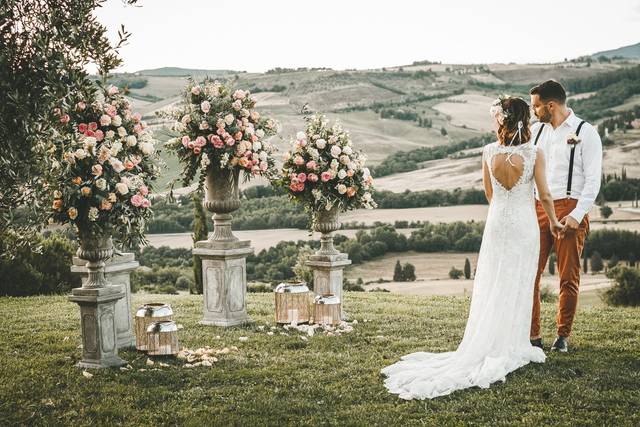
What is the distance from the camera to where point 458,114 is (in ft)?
206

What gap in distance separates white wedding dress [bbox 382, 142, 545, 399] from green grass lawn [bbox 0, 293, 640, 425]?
0.31m

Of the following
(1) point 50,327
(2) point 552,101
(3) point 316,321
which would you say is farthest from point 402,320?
(1) point 50,327

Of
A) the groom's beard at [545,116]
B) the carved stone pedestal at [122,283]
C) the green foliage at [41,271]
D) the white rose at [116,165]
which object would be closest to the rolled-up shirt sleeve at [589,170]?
the groom's beard at [545,116]

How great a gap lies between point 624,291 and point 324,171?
43.1ft

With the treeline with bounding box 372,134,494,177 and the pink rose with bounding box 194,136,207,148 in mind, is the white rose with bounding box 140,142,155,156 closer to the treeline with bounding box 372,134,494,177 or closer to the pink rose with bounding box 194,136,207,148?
the pink rose with bounding box 194,136,207,148

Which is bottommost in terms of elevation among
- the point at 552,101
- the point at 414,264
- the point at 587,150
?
the point at 414,264

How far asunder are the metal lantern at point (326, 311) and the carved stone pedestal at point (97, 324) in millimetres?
3099

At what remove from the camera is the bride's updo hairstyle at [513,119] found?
6.96 m

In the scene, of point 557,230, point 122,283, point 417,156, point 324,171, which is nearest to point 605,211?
point 417,156

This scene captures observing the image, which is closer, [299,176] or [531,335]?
[531,335]

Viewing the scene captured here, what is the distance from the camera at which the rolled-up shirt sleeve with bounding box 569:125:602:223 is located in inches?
281

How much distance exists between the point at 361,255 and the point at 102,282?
949 inches

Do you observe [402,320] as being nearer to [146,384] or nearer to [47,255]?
[146,384]

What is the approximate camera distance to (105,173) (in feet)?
23.7
